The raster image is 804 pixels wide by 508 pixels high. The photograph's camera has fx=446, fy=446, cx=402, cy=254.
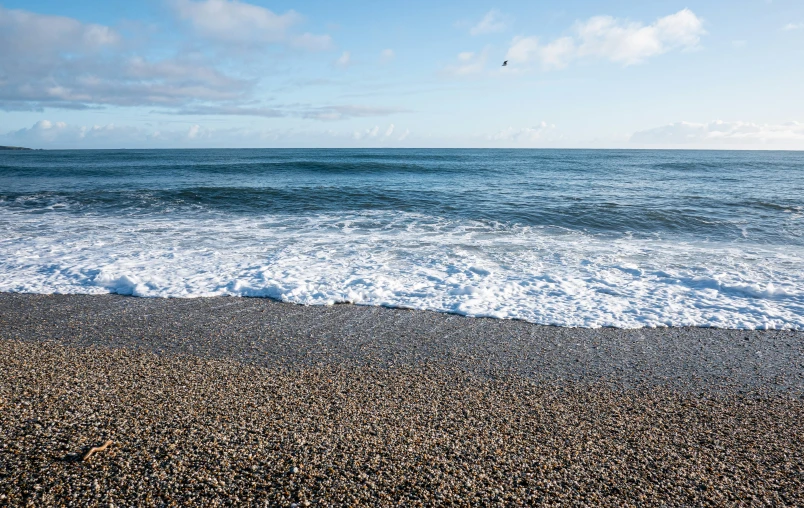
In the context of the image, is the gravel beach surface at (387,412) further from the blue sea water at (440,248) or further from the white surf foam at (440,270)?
the blue sea water at (440,248)

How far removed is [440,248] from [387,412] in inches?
257

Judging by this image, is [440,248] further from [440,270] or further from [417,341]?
[417,341]

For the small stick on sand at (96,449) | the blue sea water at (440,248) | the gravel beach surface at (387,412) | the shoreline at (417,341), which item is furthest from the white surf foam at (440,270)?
the small stick on sand at (96,449)

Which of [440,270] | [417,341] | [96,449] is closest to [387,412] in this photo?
[417,341]

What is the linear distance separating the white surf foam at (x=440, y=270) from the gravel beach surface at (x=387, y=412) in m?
0.77

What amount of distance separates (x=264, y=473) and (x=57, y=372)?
274 cm

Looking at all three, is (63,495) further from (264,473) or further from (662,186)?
(662,186)

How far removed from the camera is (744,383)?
4.46 meters

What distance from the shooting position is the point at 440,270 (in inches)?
324

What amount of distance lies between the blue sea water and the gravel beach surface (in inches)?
39.0

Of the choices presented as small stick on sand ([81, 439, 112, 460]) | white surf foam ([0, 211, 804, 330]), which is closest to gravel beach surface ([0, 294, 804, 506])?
small stick on sand ([81, 439, 112, 460])

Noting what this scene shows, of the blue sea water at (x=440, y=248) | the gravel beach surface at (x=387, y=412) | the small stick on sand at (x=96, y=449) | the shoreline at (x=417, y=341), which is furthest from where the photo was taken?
the blue sea water at (x=440, y=248)

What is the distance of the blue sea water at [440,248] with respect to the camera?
267 inches

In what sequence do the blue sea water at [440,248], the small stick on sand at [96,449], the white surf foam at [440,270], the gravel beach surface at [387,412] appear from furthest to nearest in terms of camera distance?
1. the blue sea water at [440,248]
2. the white surf foam at [440,270]
3. the small stick on sand at [96,449]
4. the gravel beach surface at [387,412]
